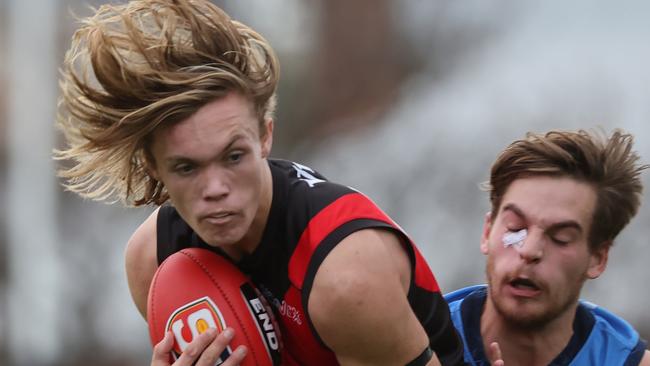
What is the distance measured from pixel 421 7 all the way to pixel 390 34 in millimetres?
357

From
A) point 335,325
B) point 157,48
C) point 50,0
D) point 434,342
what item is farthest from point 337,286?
point 50,0

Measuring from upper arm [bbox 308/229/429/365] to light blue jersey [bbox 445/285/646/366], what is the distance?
27.9 inches

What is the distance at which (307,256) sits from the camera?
420cm

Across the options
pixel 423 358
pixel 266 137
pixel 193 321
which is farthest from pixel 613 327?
pixel 193 321

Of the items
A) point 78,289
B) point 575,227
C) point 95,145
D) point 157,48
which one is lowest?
point 78,289

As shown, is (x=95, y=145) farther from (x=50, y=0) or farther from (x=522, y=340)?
(x=50, y=0)

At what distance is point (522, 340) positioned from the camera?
15.9 feet

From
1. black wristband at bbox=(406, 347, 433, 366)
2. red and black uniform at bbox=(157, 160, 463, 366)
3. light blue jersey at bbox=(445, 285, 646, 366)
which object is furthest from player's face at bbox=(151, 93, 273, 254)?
light blue jersey at bbox=(445, 285, 646, 366)

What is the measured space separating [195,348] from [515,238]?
1150 millimetres

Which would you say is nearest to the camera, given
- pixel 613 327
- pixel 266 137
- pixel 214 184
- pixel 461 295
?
pixel 214 184

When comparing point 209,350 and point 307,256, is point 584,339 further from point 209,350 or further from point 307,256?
point 209,350

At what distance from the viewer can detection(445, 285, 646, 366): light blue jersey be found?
16.0 ft

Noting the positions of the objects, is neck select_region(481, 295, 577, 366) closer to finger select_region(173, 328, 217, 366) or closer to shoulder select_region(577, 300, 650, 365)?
shoulder select_region(577, 300, 650, 365)

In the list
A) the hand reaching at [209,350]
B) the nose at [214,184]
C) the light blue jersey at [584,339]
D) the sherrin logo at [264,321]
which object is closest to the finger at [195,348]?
the hand reaching at [209,350]
